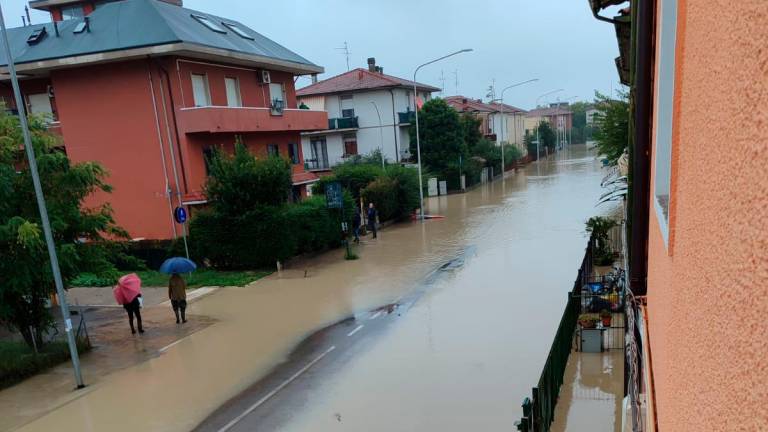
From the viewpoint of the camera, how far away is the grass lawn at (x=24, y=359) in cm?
1040

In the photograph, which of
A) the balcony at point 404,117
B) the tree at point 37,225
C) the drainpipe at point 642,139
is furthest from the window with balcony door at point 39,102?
the drainpipe at point 642,139

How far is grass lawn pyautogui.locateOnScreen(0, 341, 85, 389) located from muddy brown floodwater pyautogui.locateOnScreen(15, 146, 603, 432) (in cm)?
170

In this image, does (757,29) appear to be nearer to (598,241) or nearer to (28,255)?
(28,255)

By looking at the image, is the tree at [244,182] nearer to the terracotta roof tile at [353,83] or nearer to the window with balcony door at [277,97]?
the window with balcony door at [277,97]

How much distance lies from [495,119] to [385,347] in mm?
56069

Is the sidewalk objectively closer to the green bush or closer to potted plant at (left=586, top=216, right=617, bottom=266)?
potted plant at (left=586, top=216, right=617, bottom=266)

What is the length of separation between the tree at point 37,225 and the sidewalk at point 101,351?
4.80ft

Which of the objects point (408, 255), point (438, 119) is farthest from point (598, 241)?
point (438, 119)

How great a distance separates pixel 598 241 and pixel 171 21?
690 inches

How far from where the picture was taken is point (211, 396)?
9328 millimetres

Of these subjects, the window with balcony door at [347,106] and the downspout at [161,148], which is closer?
the downspout at [161,148]

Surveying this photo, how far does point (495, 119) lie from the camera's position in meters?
63.7

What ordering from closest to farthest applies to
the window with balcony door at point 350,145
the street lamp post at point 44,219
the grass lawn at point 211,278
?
the street lamp post at point 44,219
the grass lawn at point 211,278
the window with balcony door at point 350,145

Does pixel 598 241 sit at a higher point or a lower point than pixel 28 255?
lower
